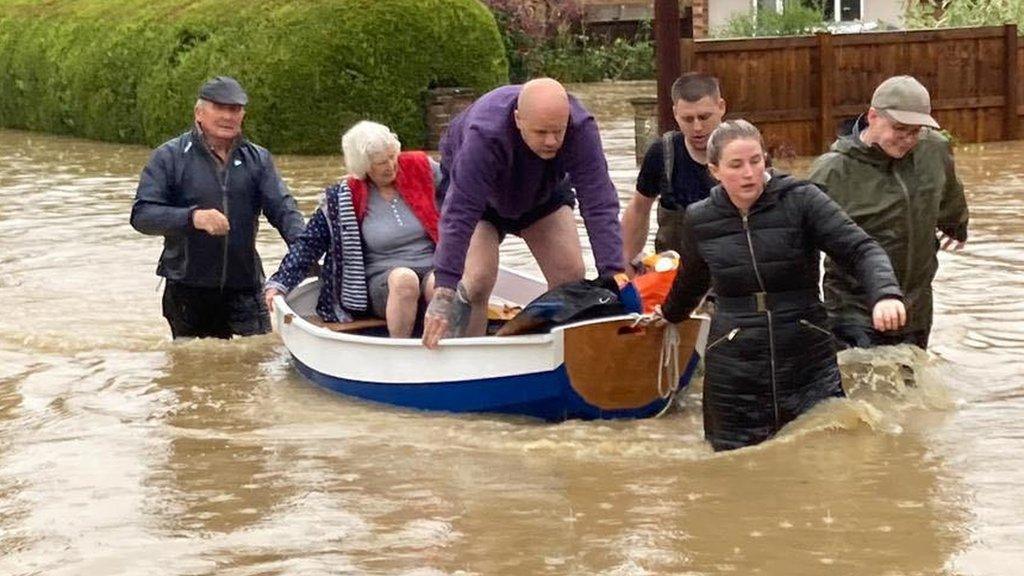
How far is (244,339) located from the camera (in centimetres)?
1102

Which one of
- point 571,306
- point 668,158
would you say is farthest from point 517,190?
point 668,158

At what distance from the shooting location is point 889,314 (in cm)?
712

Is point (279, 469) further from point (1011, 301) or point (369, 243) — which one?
point (1011, 301)

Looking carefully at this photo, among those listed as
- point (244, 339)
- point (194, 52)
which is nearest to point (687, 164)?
point (244, 339)

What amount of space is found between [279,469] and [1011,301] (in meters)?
5.50

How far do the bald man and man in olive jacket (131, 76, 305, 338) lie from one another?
170 centimetres

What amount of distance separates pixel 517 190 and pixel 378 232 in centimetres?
140

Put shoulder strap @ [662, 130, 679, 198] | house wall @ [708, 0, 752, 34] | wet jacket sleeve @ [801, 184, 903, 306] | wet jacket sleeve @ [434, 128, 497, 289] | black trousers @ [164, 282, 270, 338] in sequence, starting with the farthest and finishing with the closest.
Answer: house wall @ [708, 0, 752, 34], black trousers @ [164, 282, 270, 338], shoulder strap @ [662, 130, 679, 198], wet jacket sleeve @ [434, 128, 497, 289], wet jacket sleeve @ [801, 184, 903, 306]

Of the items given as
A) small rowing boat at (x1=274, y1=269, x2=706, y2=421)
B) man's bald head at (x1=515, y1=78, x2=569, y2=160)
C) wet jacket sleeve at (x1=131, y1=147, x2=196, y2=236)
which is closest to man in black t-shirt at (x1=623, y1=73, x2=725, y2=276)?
small rowing boat at (x1=274, y1=269, x2=706, y2=421)

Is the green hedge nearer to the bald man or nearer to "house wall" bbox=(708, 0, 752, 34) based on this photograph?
"house wall" bbox=(708, 0, 752, 34)

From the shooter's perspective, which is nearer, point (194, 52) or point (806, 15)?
point (194, 52)

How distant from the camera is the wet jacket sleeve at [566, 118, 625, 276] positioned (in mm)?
8598

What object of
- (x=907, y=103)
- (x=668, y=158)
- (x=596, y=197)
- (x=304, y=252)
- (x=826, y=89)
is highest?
Answer: (x=907, y=103)

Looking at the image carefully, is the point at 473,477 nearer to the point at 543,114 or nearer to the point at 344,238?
the point at 543,114
